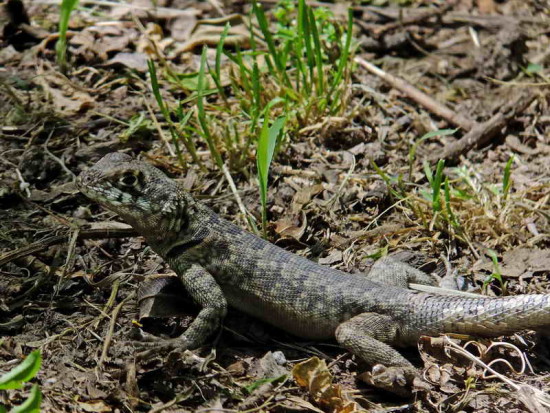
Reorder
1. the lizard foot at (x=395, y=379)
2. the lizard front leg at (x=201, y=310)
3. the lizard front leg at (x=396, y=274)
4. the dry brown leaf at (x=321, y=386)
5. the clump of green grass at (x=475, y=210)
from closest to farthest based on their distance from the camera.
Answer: the dry brown leaf at (x=321, y=386), the lizard foot at (x=395, y=379), the lizard front leg at (x=201, y=310), the lizard front leg at (x=396, y=274), the clump of green grass at (x=475, y=210)

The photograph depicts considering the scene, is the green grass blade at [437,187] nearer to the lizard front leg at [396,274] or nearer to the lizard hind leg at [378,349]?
the lizard front leg at [396,274]

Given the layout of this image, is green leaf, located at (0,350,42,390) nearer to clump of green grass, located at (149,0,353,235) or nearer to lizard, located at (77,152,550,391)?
lizard, located at (77,152,550,391)

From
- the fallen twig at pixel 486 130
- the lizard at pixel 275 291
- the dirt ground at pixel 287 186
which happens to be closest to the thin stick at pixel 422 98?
the dirt ground at pixel 287 186

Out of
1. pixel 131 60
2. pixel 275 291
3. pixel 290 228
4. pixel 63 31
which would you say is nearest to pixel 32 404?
pixel 275 291

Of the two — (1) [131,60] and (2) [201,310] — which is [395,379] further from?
(1) [131,60]

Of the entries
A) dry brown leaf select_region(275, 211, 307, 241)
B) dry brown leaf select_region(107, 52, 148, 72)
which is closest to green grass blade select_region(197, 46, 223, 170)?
dry brown leaf select_region(275, 211, 307, 241)

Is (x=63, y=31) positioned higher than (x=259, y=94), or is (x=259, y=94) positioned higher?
(x=63, y=31)
